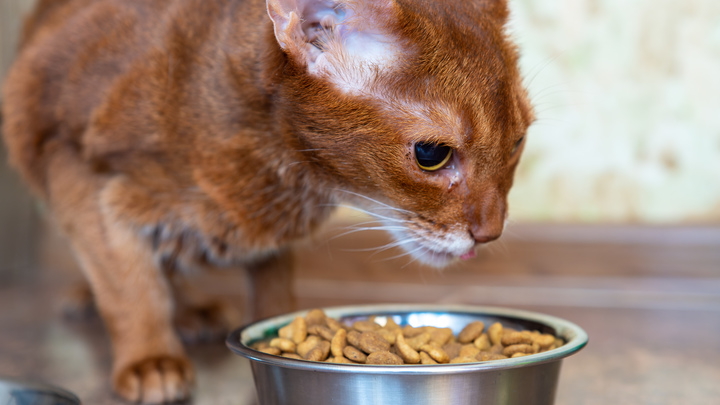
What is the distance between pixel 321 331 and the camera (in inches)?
38.8

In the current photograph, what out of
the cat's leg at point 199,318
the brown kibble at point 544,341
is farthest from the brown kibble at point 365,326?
the cat's leg at point 199,318

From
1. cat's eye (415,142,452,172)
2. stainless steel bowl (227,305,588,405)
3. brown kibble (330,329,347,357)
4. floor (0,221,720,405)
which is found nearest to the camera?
stainless steel bowl (227,305,588,405)

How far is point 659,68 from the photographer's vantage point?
2.31 metres

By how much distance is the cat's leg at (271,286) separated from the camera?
1650mm

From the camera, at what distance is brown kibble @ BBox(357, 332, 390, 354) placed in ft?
2.98

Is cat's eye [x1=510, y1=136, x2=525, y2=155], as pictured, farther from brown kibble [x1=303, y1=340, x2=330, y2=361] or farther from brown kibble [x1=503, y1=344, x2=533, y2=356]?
brown kibble [x1=303, y1=340, x2=330, y2=361]

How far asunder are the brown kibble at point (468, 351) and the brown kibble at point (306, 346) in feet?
0.65

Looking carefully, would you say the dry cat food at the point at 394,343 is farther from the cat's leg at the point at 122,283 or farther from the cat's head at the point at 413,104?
the cat's leg at the point at 122,283

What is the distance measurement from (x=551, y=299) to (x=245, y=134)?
4.46 ft

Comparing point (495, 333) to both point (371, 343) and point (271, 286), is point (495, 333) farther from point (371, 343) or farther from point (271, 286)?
point (271, 286)

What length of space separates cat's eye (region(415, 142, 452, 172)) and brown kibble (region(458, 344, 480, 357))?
26cm

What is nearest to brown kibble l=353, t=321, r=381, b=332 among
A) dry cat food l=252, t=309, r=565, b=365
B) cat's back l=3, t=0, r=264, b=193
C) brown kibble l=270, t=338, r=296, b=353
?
dry cat food l=252, t=309, r=565, b=365

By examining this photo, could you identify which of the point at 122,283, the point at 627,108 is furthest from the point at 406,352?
the point at 627,108

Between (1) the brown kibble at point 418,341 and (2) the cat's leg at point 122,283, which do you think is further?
(2) the cat's leg at point 122,283
